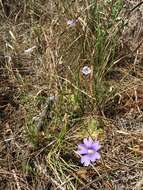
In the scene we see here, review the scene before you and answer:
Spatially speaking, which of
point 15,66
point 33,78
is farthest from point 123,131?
point 15,66

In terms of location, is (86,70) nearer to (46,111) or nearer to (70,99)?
(70,99)

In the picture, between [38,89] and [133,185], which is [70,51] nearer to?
[38,89]

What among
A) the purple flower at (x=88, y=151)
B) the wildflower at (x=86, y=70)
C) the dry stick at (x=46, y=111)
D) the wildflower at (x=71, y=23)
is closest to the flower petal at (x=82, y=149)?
the purple flower at (x=88, y=151)

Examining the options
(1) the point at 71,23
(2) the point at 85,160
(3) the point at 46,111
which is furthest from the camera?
(1) the point at 71,23

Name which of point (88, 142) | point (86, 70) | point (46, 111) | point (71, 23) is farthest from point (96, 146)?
point (71, 23)

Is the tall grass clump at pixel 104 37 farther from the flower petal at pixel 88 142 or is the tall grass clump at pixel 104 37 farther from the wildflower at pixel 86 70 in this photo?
the flower petal at pixel 88 142
